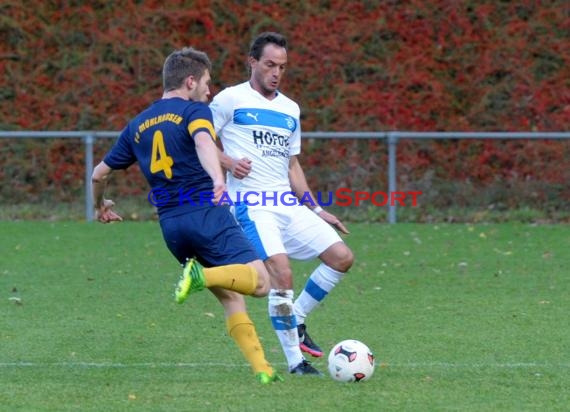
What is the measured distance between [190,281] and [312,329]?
2508 mm

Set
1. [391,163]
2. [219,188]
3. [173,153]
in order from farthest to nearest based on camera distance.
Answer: [391,163], [173,153], [219,188]

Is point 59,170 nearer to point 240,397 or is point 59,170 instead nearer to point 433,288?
point 433,288

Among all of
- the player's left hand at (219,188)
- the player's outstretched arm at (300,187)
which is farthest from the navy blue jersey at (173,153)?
the player's outstretched arm at (300,187)

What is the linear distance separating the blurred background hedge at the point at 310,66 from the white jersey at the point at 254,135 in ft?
30.9

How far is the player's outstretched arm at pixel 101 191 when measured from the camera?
6.62 m

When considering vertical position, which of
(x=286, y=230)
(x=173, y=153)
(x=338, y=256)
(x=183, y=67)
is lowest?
(x=338, y=256)

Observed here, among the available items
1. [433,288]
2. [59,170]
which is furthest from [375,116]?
[433,288]

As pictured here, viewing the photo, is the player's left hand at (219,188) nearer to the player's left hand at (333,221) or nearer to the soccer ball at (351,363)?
the soccer ball at (351,363)

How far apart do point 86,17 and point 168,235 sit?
41.8 feet

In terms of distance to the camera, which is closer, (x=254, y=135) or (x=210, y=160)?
(x=210, y=160)

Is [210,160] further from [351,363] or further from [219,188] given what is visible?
[351,363]

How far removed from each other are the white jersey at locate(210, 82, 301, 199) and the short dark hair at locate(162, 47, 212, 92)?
96cm

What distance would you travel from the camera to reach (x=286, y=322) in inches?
270

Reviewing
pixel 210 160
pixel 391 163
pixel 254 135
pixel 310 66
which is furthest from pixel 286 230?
pixel 310 66
